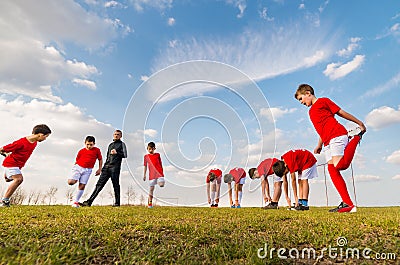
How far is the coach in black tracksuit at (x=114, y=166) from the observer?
1054 centimetres

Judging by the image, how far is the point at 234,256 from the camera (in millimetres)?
2963

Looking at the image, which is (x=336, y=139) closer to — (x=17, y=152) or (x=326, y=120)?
(x=326, y=120)

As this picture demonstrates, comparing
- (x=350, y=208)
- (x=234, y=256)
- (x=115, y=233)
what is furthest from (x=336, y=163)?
(x=115, y=233)

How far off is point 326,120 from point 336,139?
0.52 meters

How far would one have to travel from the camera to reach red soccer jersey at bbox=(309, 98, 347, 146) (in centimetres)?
661

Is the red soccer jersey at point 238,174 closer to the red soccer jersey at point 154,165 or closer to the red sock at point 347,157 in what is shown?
the red soccer jersey at point 154,165

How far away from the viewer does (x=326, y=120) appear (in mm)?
6816

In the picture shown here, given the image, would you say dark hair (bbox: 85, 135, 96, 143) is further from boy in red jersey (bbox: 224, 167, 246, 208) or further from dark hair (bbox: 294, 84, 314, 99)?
dark hair (bbox: 294, 84, 314, 99)

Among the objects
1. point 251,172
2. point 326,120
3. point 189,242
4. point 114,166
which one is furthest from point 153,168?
point 189,242

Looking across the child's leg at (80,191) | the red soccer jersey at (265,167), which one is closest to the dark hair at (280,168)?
the red soccer jersey at (265,167)

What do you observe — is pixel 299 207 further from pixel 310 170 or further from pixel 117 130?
pixel 117 130

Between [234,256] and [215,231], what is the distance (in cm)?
83

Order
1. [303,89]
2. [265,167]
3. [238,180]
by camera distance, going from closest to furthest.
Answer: [303,89], [265,167], [238,180]

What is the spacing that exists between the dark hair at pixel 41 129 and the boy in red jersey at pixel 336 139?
7.64 m
